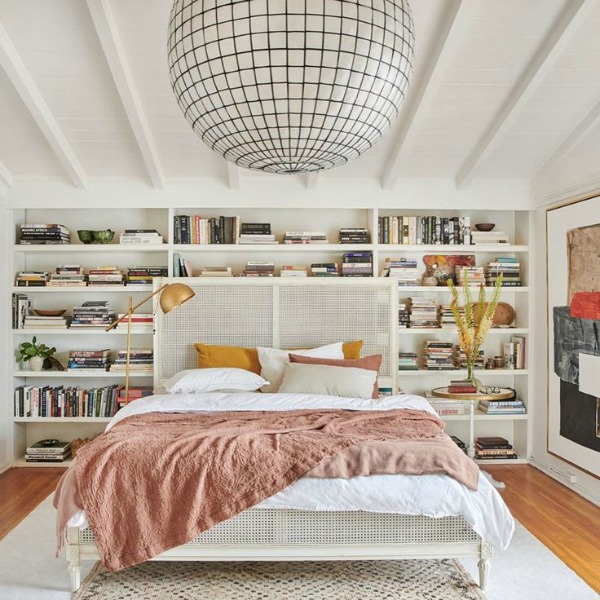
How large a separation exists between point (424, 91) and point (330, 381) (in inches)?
75.3

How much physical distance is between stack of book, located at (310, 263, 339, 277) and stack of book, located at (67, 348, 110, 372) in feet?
5.94

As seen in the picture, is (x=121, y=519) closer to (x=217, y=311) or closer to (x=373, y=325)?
(x=217, y=311)

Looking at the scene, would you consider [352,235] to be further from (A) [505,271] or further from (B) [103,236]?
(B) [103,236]

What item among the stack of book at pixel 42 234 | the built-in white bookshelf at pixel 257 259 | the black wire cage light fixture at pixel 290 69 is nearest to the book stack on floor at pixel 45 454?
the built-in white bookshelf at pixel 257 259

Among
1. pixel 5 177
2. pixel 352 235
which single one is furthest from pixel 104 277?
pixel 352 235

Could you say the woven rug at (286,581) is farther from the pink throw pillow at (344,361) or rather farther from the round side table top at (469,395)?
the pink throw pillow at (344,361)

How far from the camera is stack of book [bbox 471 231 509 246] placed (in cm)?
515

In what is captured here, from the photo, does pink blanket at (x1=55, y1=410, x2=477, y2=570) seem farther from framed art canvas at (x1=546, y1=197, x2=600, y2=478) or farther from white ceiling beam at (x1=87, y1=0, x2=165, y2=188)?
white ceiling beam at (x1=87, y1=0, x2=165, y2=188)

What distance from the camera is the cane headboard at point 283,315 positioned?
5.02m

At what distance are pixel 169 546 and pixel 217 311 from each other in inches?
96.6

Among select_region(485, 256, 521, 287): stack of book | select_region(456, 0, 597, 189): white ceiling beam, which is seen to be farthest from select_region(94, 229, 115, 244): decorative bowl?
select_region(485, 256, 521, 287): stack of book

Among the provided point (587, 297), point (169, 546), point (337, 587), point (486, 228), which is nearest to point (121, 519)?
point (169, 546)

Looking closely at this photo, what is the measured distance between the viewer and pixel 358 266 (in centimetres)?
506

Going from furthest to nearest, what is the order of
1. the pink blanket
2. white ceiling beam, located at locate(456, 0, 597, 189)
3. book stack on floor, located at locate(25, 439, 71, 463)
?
book stack on floor, located at locate(25, 439, 71, 463), white ceiling beam, located at locate(456, 0, 597, 189), the pink blanket
